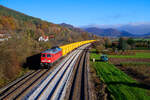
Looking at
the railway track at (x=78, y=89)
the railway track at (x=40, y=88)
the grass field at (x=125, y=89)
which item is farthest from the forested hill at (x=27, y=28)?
the grass field at (x=125, y=89)

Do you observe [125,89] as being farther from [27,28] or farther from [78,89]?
[27,28]

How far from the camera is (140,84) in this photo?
17.4 m

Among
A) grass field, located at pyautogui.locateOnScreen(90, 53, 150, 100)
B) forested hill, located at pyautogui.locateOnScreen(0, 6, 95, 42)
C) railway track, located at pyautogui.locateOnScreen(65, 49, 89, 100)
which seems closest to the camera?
grass field, located at pyautogui.locateOnScreen(90, 53, 150, 100)

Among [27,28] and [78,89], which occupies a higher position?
[27,28]

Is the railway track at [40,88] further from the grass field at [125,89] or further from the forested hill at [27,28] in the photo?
the forested hill at [27,28]

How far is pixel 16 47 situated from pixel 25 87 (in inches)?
383

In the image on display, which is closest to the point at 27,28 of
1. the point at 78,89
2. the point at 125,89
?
the point at 78,89

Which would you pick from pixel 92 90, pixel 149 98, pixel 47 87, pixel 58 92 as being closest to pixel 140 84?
pixel 149 98

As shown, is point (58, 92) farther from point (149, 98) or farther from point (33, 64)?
point (33, 64)

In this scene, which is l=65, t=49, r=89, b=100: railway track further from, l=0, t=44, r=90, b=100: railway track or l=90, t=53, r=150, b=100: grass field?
l=90, t=53, r=150, b=100: grass field

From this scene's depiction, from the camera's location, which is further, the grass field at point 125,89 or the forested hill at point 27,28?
the forested hill at point 27,28

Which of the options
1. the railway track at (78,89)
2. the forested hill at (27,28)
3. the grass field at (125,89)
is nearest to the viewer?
the grass field at (125,89)

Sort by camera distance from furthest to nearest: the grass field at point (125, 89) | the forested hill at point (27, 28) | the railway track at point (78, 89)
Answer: the forested hill at point (27, 28), the railway track at point (78, 89), the grass field at point (125, 89)

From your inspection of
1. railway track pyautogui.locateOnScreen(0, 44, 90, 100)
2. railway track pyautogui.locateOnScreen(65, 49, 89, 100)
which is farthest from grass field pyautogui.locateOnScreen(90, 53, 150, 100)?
railway track pyautogui.locateOnScreen(0, 44, 90, 100)
